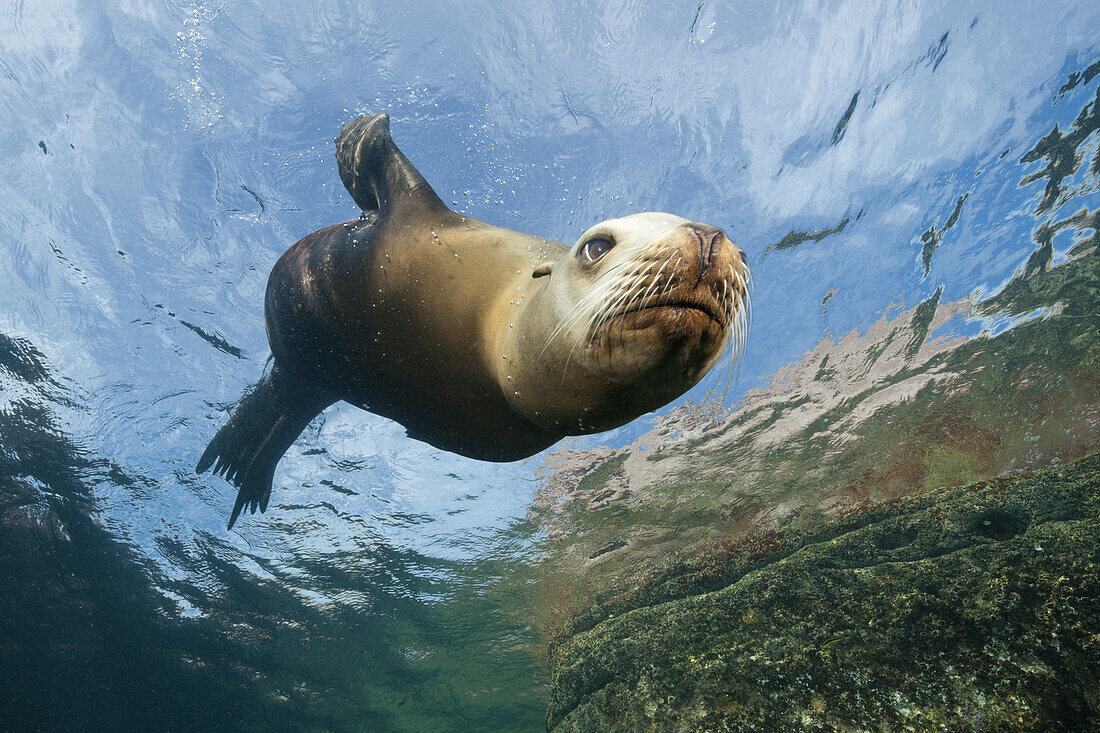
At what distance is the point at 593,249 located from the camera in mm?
1600

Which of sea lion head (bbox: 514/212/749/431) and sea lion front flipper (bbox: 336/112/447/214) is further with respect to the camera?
sea lion front flipper (bbox: 336/112/447/214)

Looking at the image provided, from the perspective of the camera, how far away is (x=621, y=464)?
1066cm

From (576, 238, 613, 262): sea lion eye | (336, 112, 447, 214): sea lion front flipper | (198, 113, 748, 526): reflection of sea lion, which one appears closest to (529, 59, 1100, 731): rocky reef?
(198, 113, 748, 526): reflection of sea lion

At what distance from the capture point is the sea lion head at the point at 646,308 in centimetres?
128

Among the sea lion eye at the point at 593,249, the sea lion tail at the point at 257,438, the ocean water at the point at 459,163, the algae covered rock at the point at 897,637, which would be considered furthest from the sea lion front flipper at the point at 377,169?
the algae covered rock at the point at 897,637

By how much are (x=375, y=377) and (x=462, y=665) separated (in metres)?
Result: 23.1

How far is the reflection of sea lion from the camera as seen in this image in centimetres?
133

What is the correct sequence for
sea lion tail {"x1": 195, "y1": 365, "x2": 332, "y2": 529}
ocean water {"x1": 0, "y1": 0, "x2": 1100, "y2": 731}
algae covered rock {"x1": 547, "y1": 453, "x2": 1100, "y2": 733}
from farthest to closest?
ocean water {"x1": 0, "y1": 0, "x2": 1100, "y2": 731}, sea lion tail {"x1": 195, "y1": 365, "x2": 332, "y2": 529}, algae covered rock {"x1": 547, "y1": 453, "x2": 1100, "y2": 733}

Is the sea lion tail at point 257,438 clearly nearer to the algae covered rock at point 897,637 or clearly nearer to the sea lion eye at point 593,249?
the sea lion eye at point 593,249

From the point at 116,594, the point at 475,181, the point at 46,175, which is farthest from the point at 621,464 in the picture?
the point at 116,594

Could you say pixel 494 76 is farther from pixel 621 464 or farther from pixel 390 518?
pixel 390 518

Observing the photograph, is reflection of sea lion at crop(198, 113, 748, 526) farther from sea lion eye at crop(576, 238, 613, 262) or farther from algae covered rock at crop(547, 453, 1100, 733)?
algae covered rock at crop(547, 453, 1100, 733)

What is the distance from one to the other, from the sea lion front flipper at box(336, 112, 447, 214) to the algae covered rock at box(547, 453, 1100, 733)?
22.0 feet

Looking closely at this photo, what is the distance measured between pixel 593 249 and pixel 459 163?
17.6 feet
